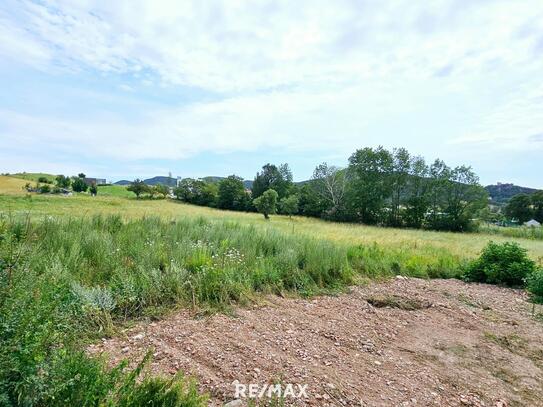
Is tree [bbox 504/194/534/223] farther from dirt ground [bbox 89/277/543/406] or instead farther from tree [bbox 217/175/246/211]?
dirt ground [bbox 89/277/543/406]

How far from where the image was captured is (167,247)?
215 inches

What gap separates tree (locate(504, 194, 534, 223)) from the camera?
56688 mm

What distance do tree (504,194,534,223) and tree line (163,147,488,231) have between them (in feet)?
99.3

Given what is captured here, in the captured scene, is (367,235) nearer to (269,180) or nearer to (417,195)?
(417,195)

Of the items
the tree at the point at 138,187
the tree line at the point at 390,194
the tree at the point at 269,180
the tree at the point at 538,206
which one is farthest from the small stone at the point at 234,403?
the tree at the point at 538,206

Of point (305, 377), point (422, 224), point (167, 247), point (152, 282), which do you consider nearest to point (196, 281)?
point (152, 282)

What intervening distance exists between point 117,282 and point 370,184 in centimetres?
3906

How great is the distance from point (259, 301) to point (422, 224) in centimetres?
3976

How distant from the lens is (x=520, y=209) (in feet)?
188

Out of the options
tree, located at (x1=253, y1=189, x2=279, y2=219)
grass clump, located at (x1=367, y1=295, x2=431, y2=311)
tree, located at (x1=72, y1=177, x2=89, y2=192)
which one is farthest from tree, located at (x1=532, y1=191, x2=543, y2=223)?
tree, located at (x1=72, y1=177, x2=89, y2=192)

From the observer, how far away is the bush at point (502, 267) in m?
6.87

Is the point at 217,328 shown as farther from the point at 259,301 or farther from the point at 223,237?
the point at 223,237

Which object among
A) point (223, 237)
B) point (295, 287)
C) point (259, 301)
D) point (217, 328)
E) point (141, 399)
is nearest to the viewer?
point (141, 399)

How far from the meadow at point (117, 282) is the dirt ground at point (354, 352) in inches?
13.1
